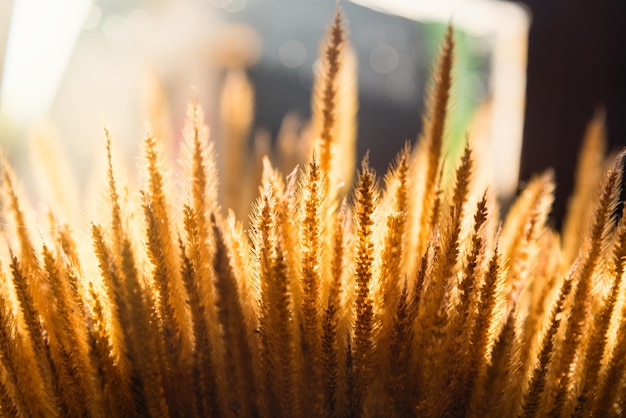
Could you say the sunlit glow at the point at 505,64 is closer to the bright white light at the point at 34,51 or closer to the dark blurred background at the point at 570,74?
the dark blurred background at the point at 570,74

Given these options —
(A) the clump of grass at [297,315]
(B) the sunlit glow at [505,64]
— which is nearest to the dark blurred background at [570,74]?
(B) the sunlit glow at [505,64]

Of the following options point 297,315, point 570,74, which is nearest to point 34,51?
point 297,315

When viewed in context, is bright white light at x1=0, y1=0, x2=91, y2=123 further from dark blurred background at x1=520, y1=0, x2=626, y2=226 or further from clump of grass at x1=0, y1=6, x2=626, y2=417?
dark blurred background at x1=520, y1=0, x2=626, y2=226

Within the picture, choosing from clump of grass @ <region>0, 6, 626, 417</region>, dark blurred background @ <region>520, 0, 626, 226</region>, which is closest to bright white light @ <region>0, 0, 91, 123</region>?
clump of grass @ <region>0, 6, 626, 417</region>

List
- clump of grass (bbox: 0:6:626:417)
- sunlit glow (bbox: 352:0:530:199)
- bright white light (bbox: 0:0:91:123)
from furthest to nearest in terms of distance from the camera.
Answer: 1. sunlit glow (bbox: 352:0:530:199)
2. bright white light (bbox: 0:0:91:123)
3. clump of grass (bbox: 0:6:626:417)

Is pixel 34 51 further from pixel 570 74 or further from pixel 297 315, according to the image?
pixel 570 74

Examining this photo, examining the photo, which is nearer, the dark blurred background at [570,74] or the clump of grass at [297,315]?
the clump of grass at [297,315]

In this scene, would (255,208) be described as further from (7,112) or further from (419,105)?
(419,105)
